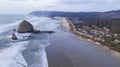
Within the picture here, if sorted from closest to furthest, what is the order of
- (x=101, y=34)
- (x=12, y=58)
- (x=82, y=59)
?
(x=12, y=58) < (x=82, y=59) < (x=101, y=34)

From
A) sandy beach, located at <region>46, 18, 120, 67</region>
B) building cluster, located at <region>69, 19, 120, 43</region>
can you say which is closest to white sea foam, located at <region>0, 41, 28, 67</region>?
sandy beach, located at <region>46, 18, 120, 67</region>

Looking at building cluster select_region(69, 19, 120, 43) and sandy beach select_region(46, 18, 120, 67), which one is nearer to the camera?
sandy beach select_region(46, 18, 120, 67)

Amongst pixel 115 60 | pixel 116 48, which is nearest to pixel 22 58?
pixel 115 60

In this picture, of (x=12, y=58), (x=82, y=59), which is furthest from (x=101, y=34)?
(x=12, y=58)

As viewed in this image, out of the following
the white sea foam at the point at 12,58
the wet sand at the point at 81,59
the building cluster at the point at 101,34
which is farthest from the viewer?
the building cluster at the point at 101,34

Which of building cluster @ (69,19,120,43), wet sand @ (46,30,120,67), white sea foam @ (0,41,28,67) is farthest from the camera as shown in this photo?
building cluster @ (69,19,120,43)

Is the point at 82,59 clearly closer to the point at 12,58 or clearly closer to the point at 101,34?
the point at 12,58

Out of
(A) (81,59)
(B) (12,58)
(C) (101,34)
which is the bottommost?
(C) (101,34)

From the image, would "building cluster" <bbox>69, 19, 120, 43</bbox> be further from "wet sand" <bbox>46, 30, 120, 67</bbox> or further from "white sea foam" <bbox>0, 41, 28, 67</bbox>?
"white sea foam" <bbox>0, 41, 28, 67</bbox>

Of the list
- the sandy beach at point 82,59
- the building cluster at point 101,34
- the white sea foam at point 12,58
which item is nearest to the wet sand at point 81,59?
the sandy beach at point 82,59

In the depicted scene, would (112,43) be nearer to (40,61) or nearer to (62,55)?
(62,55)

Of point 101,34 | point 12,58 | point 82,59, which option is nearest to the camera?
point 12,58

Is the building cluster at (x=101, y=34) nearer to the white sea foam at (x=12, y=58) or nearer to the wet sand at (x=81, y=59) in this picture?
the wet sand at (x=81, y=59)
